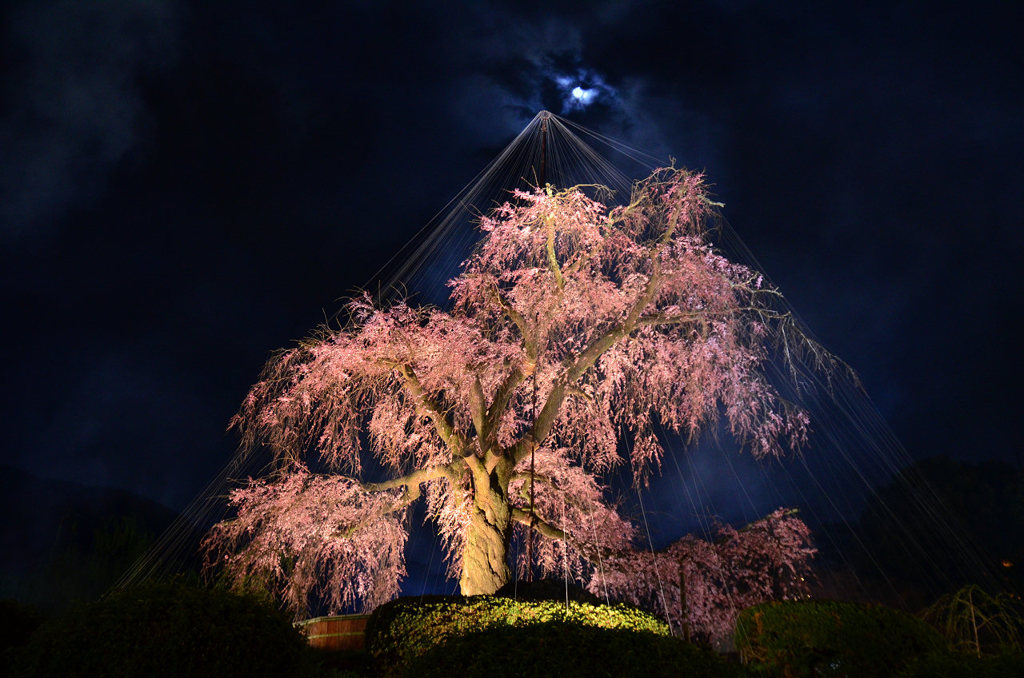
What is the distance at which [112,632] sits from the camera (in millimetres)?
4527

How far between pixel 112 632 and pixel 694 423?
8.66m

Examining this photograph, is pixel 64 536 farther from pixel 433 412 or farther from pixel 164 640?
pixel 164 640

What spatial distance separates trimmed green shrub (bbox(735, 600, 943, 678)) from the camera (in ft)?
18.4

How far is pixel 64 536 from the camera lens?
26250 mm

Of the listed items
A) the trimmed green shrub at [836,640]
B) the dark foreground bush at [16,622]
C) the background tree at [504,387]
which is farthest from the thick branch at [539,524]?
the dark foreground bush at [16,622]

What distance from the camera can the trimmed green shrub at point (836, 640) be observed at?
5.59 metres

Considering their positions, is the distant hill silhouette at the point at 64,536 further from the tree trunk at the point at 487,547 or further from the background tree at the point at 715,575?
the background tree at the point at 715,575

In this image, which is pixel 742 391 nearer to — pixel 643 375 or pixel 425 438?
pixel 643 375

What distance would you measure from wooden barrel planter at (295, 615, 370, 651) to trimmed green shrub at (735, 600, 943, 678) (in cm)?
731

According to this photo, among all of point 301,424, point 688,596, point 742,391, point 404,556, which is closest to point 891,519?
point 688,596

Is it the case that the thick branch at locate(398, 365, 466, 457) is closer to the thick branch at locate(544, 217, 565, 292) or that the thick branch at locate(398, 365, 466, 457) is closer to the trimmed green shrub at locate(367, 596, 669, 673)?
the thick branch at locate(544, 217, 565, 292)

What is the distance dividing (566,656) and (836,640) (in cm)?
346

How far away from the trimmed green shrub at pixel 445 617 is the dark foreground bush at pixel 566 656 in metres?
3.05

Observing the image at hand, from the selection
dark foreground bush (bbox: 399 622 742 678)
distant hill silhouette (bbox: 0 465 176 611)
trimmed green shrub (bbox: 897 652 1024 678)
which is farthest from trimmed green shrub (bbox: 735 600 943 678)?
distant hill silhouette (bbox: 0 465 176 611)
